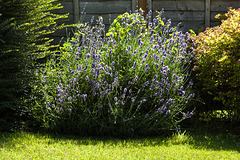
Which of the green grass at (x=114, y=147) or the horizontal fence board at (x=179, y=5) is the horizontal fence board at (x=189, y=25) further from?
the green grass at (x=114, y=147)

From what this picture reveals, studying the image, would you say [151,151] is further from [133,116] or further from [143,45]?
[143,45]

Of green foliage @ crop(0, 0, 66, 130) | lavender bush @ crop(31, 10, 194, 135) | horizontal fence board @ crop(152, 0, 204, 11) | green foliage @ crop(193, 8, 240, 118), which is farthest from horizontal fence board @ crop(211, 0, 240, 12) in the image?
green foliage @ crop(0, 0, 66, 130)

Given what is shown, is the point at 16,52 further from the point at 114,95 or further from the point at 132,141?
the point at 132,141

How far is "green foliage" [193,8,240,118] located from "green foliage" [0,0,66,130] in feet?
8.67

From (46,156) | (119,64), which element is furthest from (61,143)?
(119,64)

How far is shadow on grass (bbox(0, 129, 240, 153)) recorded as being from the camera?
3.72m

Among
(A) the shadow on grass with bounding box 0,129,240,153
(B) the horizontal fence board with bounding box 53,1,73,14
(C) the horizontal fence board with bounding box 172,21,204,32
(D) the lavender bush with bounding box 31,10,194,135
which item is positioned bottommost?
(A) the shadow on grass with bounding box 0,129,240,153

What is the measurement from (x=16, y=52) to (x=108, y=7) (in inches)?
93.8

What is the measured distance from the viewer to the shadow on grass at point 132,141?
372cm

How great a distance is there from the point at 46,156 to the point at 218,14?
167 inches

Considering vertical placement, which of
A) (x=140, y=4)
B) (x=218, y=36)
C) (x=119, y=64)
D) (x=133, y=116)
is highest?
(x=140, y=4)

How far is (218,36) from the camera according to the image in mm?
4555

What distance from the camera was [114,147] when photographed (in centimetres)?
360

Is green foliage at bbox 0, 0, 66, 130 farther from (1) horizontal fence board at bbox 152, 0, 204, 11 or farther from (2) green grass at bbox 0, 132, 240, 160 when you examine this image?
(1) horizontal fence board at bbox 152, 0, 204, 11
